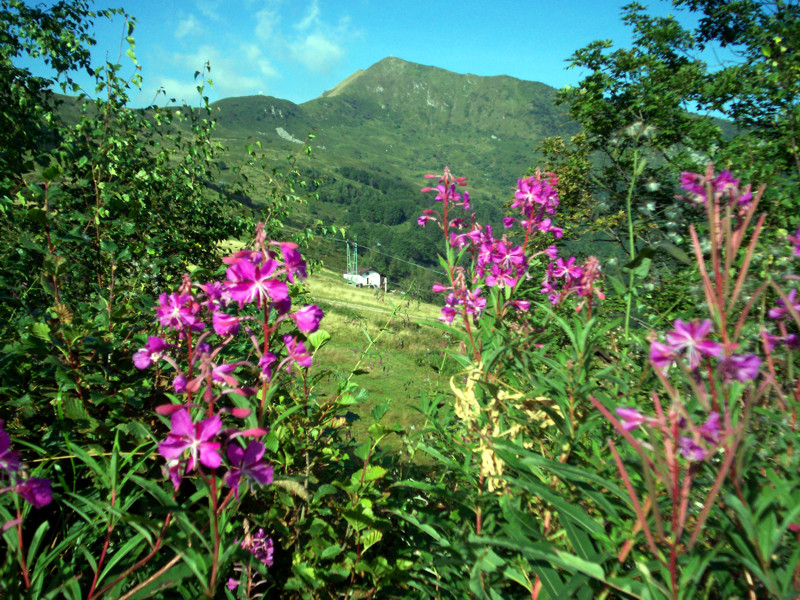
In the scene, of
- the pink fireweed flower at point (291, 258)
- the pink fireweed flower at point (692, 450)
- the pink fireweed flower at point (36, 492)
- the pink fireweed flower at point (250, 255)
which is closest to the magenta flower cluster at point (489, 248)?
the pink fireweed flower at point (291, 258)

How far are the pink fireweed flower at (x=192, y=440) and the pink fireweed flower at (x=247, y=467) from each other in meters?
0.05

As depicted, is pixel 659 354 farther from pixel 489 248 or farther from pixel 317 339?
pixel 489 248

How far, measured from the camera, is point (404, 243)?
113 meters

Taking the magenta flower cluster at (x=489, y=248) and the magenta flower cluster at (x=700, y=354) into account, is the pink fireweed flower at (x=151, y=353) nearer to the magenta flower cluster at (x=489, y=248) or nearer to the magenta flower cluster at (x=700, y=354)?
the magenta flower cluster at (x=489, y=248)

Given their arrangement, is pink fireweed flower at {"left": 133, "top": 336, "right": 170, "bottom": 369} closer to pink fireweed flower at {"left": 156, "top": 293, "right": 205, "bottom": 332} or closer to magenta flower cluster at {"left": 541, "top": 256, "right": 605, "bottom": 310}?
pink fireweed flower at {"left": 156, "top": 293, "right": 205, "bottom": 332}

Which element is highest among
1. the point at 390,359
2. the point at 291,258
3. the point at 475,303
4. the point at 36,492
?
the point at 291,258

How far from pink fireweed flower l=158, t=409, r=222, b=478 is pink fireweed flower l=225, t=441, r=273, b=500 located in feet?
0.15

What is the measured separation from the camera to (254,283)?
112 cm

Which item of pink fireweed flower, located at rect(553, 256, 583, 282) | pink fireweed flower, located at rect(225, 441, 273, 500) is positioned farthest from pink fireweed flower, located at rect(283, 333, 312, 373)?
pink fireweed flower, located at rect(553, 256, 583, 282)

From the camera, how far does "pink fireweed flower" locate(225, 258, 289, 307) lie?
109cm

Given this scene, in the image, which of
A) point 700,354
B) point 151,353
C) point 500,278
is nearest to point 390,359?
point 500,278

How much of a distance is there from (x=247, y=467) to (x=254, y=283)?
443mm

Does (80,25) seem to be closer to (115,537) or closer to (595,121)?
(115,537)

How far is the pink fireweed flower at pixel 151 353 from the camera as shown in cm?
138
